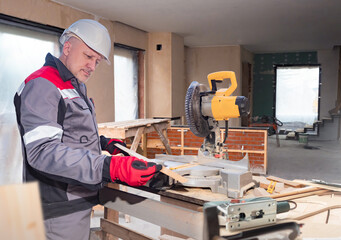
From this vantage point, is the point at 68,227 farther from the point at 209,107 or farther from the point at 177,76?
the point at 177,76

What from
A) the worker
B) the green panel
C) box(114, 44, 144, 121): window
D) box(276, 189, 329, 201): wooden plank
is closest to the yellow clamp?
box(276, 189, 329, 201): wooden plank

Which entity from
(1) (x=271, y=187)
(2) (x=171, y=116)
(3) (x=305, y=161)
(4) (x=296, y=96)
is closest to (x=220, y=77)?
(1) (x=271, y=187)

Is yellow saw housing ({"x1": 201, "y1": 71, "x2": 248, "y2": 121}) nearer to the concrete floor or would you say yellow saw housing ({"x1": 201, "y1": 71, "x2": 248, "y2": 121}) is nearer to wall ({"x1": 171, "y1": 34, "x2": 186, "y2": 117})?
the concrete floor

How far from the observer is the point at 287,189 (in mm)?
1657

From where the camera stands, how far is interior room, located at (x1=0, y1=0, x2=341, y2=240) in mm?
1068

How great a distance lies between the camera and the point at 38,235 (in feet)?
1.51

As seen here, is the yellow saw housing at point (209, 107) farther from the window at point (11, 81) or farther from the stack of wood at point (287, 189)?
the window at point (11, 81)

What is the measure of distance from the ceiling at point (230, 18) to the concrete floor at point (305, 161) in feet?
9.21

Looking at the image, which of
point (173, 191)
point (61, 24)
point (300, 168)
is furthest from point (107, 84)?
point (173, 191)

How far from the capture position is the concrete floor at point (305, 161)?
5.09 m

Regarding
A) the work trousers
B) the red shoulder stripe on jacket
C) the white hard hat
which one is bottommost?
the work trousers

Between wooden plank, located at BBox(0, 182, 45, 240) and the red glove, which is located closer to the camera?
wooden plank, located at BBox(0, 182, 45, 240)

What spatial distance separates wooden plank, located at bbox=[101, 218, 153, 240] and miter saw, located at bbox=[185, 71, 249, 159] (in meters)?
0.66

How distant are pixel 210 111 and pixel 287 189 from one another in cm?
66
